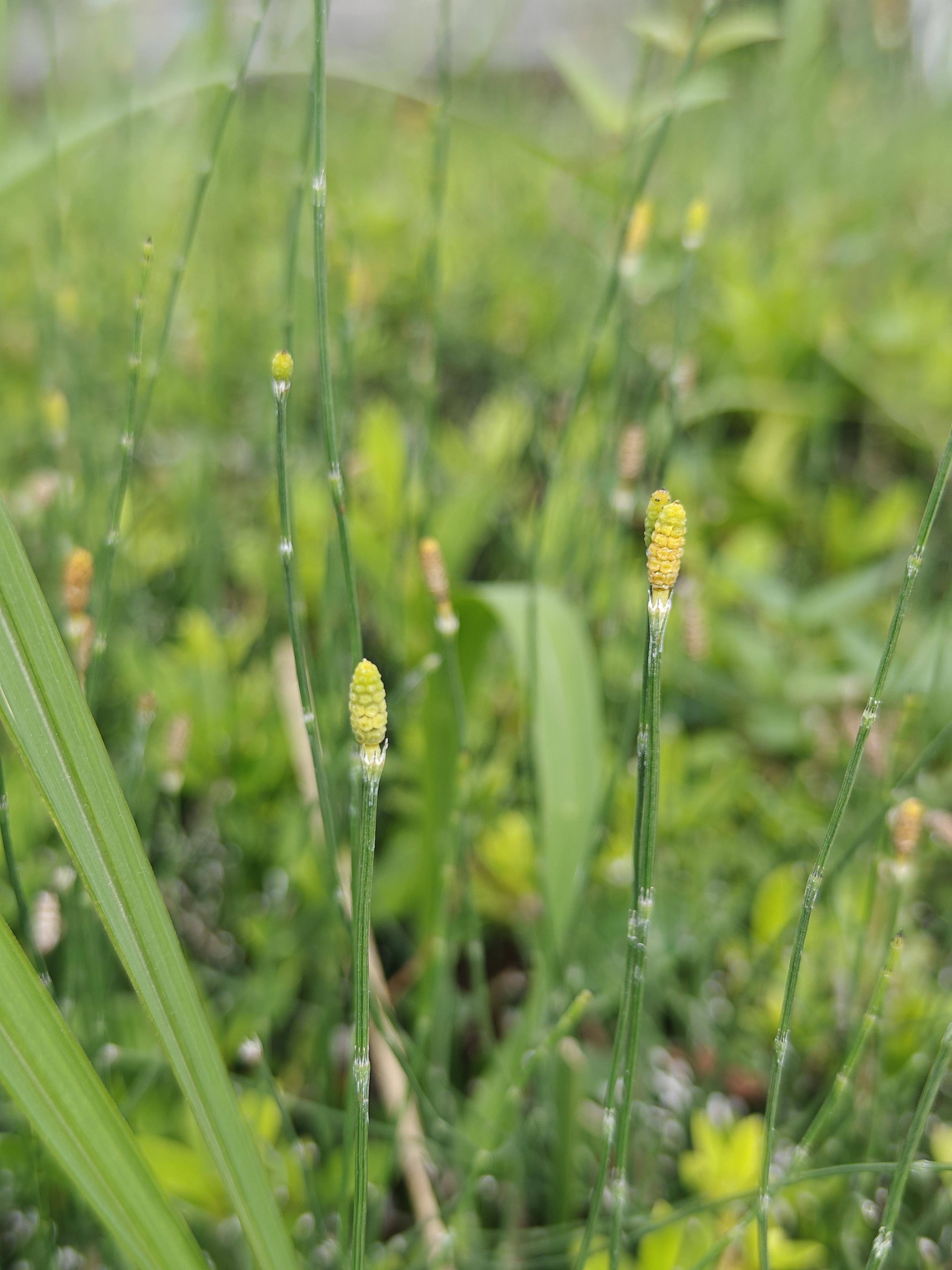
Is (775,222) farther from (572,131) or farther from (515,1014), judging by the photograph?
(515,1014)

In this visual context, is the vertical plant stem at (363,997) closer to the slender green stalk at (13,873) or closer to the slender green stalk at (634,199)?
the slender green stalk at (13,873)

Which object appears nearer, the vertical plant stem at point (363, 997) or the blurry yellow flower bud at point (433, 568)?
the vertical plant stem at point (363, 997)

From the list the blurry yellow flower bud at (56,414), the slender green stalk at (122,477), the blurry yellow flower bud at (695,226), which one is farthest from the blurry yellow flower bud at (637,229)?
the blurry yellow flower bud at (56,414)

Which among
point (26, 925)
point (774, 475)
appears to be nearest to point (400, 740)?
point (26, 925)

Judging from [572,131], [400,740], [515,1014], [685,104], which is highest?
[572,131]

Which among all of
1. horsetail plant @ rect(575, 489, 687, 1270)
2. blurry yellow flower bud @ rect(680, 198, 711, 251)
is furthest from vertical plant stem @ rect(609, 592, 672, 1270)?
blurry yellow flower bud @ rect(680, 198, 711, 251)

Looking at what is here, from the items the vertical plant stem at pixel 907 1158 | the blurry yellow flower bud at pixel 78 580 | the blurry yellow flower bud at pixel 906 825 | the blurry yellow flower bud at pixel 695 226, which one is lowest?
the vertical plant stem at pixel 907 1158

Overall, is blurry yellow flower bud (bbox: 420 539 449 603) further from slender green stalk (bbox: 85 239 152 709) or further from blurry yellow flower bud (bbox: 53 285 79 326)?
blurry yellow flower bud (bbox: 53 285 79 326)
